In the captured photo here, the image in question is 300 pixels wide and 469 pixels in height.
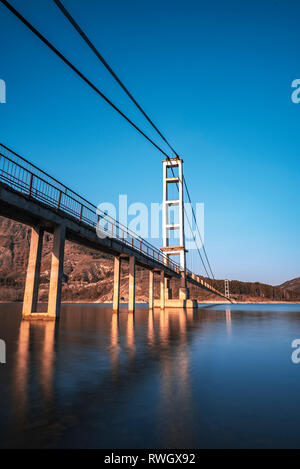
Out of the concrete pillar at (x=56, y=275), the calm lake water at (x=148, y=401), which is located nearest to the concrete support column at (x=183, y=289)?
the concrete pillar at (x=56, y=275)

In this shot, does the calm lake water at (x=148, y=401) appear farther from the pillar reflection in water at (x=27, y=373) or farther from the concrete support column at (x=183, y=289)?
the concrete support column at (x=183, y=289)

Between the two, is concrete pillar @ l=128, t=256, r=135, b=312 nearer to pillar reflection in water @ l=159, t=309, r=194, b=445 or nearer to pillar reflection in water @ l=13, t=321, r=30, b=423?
pillar reflection in water @ l=13, t=321, r=30, b=423

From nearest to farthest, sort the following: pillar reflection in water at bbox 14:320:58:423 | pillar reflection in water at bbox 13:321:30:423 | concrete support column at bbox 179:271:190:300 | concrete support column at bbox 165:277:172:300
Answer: pillar reflection in water at bbox 13:321:30:423
pillar reflection in water at bbox 14:320:58:423
concrete support column at bbox 179:271:190:300
concrete support column at bbox 165:277:172:300

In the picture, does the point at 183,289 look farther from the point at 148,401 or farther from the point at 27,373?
the point at 148,401

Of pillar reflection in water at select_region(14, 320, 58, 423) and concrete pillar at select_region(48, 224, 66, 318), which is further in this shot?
concrete pillar at select_region(48, 224, 66, 318)

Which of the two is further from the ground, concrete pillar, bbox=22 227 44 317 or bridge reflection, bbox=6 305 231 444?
concrete pillar, bbox=22 227 44 317

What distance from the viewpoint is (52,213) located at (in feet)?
60.9

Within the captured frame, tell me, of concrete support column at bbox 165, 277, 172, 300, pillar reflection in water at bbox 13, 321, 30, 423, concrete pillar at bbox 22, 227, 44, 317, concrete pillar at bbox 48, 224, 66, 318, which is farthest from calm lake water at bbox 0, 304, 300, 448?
concrete support column at bbox 165, 277, 172, 300

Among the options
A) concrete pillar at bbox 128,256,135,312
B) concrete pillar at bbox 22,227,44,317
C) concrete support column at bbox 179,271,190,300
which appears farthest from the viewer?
concrete support column at bbox 179,271,190,300

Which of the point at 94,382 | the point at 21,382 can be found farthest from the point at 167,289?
the point at 21,382

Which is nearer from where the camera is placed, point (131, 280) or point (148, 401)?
point (148, 401)
